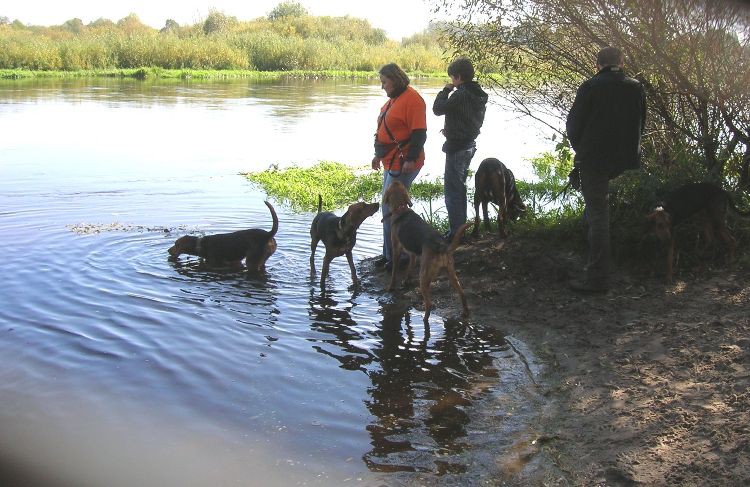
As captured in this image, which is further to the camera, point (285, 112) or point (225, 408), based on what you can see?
point (285, 112)

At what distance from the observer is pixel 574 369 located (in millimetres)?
5402

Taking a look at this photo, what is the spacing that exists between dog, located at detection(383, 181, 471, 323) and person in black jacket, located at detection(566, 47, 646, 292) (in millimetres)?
1296

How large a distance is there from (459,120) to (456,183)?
2.28ft

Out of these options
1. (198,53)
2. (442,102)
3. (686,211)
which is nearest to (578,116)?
(686,211)

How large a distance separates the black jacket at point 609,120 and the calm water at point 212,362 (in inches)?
75.4

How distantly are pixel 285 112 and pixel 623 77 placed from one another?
781 inches

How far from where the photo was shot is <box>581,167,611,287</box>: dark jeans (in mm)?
6730

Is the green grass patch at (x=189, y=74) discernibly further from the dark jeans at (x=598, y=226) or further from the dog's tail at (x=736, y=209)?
the dog's tail at (x=736, y=209)

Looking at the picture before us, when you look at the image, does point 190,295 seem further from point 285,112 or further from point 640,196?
point 285,112

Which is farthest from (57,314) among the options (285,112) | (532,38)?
(285,112)

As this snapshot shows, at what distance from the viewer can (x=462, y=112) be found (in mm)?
7719

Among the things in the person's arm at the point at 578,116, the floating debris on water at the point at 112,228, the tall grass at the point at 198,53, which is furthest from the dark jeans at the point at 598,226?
the tall grass at the point at 198,53

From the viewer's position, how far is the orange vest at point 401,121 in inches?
291

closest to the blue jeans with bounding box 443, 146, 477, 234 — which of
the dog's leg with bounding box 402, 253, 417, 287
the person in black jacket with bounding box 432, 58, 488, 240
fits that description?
the person in black jacket with bounding box 432, 58, 488, 240
